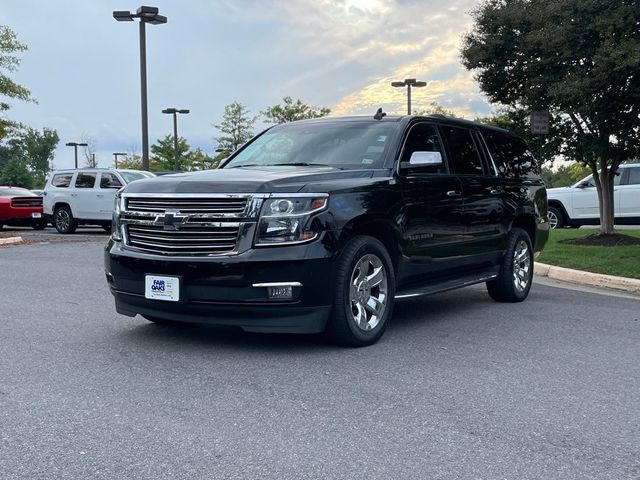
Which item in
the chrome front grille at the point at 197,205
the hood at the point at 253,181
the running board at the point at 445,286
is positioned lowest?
the running board at the point at 445,286

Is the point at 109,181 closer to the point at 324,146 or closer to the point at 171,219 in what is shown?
the point at 324,146

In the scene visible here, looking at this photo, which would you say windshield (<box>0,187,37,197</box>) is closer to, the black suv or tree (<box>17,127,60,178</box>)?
the black suv

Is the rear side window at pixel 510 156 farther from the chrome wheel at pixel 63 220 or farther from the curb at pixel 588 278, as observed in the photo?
the chrome wheel at pixel 63 220

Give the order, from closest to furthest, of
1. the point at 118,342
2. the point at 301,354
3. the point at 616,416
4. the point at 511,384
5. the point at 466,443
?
the point at 466,443
the point at 616,416
the point at 511,384
the point at 301,354
the point at 118,342

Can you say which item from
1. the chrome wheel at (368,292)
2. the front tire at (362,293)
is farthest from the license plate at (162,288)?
the chrome wheel at (368,292)

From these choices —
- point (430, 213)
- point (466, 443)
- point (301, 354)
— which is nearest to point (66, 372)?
point (301, 354)

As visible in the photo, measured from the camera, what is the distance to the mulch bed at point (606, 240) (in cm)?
1369

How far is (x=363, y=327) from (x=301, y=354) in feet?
1.85

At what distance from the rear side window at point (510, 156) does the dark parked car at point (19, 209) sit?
18.0 m

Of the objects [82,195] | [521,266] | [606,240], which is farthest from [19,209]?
[521,266]

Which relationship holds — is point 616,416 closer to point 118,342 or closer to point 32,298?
point 118,342

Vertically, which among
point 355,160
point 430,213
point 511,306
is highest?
point 355,160

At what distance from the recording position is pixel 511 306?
7969 mm

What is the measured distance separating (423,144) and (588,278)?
170 inches
